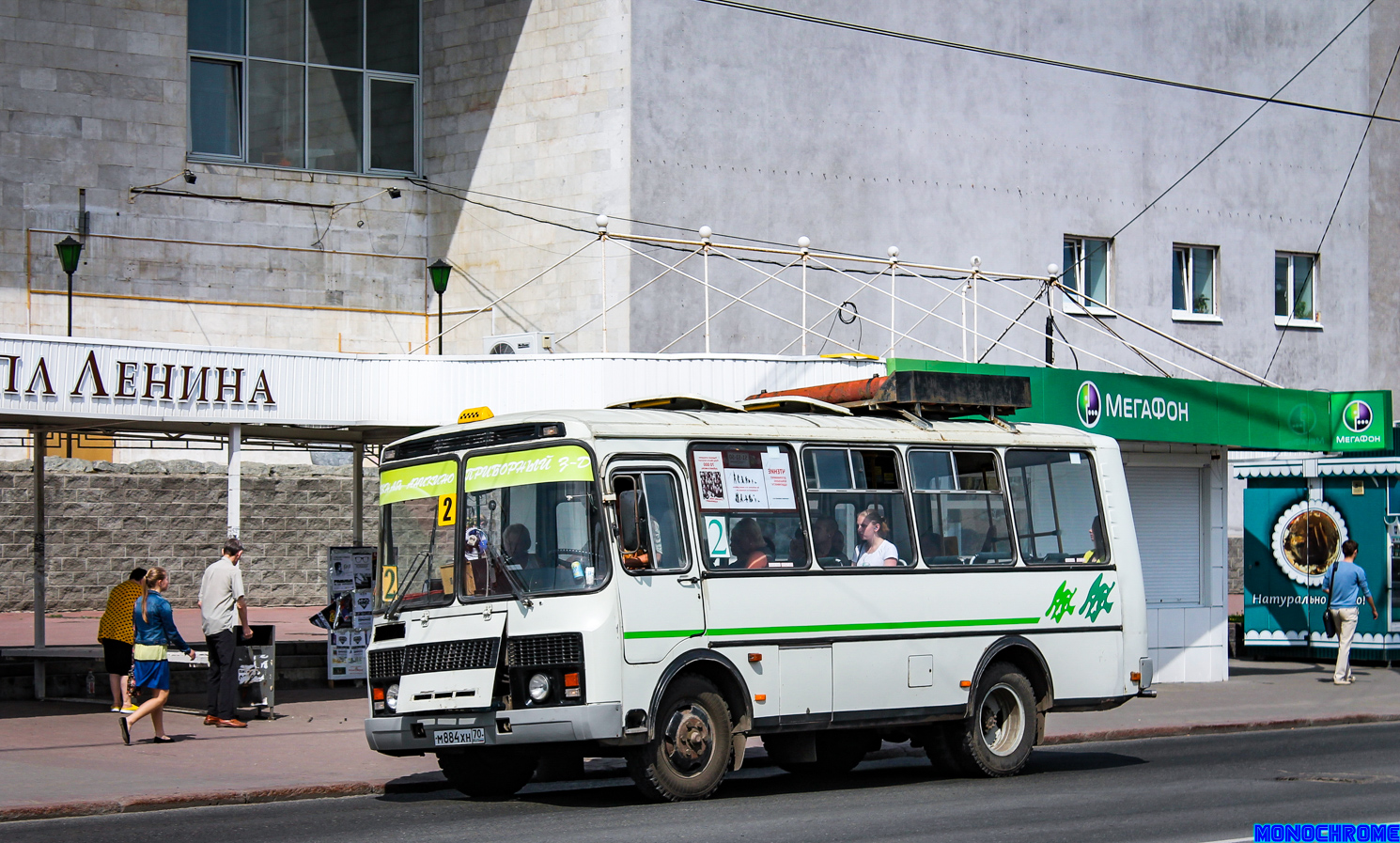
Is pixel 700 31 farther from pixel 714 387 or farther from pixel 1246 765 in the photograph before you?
pixel 1246 765

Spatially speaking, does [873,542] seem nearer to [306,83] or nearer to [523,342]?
[523,342]

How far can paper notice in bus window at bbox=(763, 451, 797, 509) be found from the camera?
12.4 m

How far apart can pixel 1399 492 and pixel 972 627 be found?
45.6 feet

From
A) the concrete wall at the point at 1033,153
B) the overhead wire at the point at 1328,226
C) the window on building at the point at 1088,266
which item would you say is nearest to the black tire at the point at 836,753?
the concrete wall at the point at 1033,153

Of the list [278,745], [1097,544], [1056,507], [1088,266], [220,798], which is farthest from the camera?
[1088,266]

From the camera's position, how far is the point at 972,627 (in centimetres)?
1332

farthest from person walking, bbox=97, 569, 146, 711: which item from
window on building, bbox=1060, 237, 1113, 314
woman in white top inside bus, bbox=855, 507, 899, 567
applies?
window on building, bbox=1060, 237, 1113, 314

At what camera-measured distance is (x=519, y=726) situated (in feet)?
36.4

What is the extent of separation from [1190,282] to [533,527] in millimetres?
25922

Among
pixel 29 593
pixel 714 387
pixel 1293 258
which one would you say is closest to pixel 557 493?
pixel 714 387

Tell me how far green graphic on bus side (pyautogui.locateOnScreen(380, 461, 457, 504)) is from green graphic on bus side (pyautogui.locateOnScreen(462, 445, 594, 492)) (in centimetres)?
18

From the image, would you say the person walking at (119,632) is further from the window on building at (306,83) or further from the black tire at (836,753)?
the window on building at (306,83)

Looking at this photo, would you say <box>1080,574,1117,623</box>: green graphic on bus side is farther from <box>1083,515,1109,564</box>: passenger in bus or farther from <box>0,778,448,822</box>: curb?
<box>0,778,448,822</box>: curb

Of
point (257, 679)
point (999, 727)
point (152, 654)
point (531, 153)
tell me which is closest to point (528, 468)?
point (999, 727)
